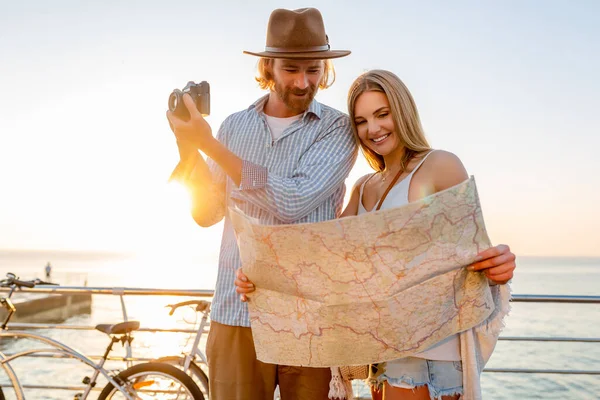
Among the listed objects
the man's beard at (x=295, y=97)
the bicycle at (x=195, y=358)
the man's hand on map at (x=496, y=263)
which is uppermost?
the man's beard at (x=295, y=97)

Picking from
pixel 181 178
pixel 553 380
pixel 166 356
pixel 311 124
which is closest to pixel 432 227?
pixel 311 124

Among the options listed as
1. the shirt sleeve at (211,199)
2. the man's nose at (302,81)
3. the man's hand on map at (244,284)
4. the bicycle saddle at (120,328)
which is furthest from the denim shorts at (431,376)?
the bicycle saddle at (120,328)

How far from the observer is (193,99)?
1309mm

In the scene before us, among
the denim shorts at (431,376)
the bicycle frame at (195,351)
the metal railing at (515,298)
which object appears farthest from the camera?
the bicycle frame at (195,351)

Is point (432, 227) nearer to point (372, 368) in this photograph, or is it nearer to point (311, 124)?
point (372, 368)

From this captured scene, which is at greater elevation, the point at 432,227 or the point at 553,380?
the point at 432,227

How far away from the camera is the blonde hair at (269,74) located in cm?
162

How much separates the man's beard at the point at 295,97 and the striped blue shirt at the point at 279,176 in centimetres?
2

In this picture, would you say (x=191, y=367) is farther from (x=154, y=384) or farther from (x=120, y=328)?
(x=120, y=328)

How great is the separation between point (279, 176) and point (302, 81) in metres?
0.31

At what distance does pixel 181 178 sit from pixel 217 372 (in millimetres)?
539

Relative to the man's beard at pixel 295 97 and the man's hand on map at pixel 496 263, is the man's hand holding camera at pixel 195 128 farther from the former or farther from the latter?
the man's hand on map at pixel 496 263

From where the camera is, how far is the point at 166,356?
9.68 feet

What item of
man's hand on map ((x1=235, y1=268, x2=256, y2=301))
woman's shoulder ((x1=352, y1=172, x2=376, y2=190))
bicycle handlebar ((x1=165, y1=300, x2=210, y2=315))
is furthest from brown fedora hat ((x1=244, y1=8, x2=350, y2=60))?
bicycle handlebar ((x1=165, y1=300, x2=210, y2=315))
